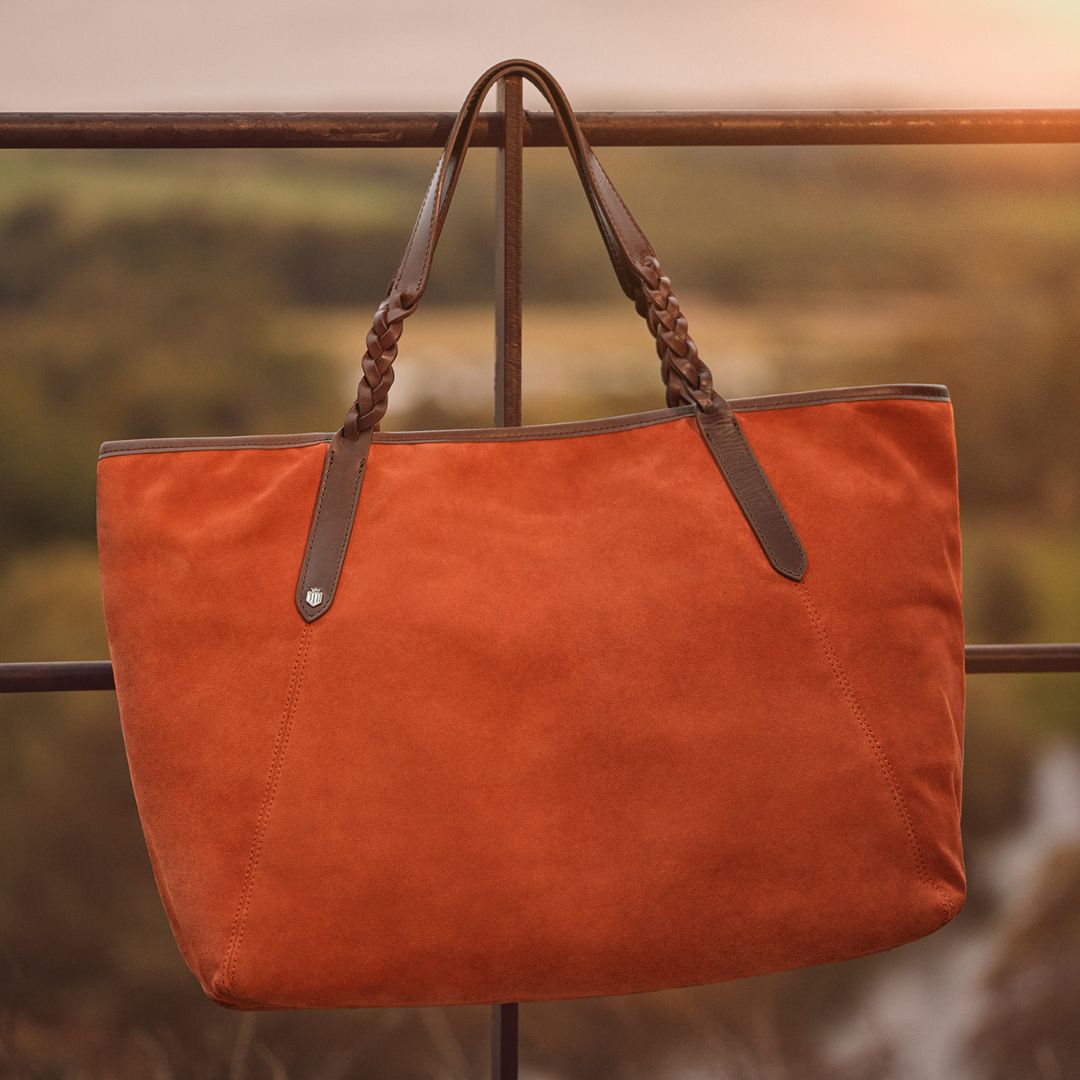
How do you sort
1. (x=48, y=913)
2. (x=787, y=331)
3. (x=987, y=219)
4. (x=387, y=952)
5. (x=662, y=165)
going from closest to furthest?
(x=387, y=952), (x=662, y=165), (x=48, y=913), (x=787, y=331), (x=987, y=219)

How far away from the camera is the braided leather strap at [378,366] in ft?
2.26

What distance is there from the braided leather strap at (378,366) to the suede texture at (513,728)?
27mm

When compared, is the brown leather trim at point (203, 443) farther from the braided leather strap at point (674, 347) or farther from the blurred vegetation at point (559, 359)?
the blurred vegetation at point (559, 359)

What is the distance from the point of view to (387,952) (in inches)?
25.3

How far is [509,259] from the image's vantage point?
0.80 m

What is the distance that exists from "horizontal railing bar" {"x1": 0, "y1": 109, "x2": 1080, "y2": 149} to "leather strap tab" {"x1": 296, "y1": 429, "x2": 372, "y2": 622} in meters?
0.25

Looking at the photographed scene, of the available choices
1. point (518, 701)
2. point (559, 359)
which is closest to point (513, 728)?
point (518, 701)

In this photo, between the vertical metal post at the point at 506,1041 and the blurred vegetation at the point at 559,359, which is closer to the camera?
the vertical metal post at the point at 506,1041

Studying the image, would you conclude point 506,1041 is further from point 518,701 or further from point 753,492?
point 753,492

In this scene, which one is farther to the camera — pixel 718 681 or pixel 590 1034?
pixel 590 1034

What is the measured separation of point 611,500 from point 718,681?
140mm

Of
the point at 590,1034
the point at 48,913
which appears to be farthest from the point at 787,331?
the point at 48,913

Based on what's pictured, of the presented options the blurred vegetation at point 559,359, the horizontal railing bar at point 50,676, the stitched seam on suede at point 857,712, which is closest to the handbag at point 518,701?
the stitched seam on suede at point 857,712

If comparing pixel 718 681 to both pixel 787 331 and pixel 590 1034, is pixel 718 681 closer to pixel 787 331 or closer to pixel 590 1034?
pixel 590 1034
